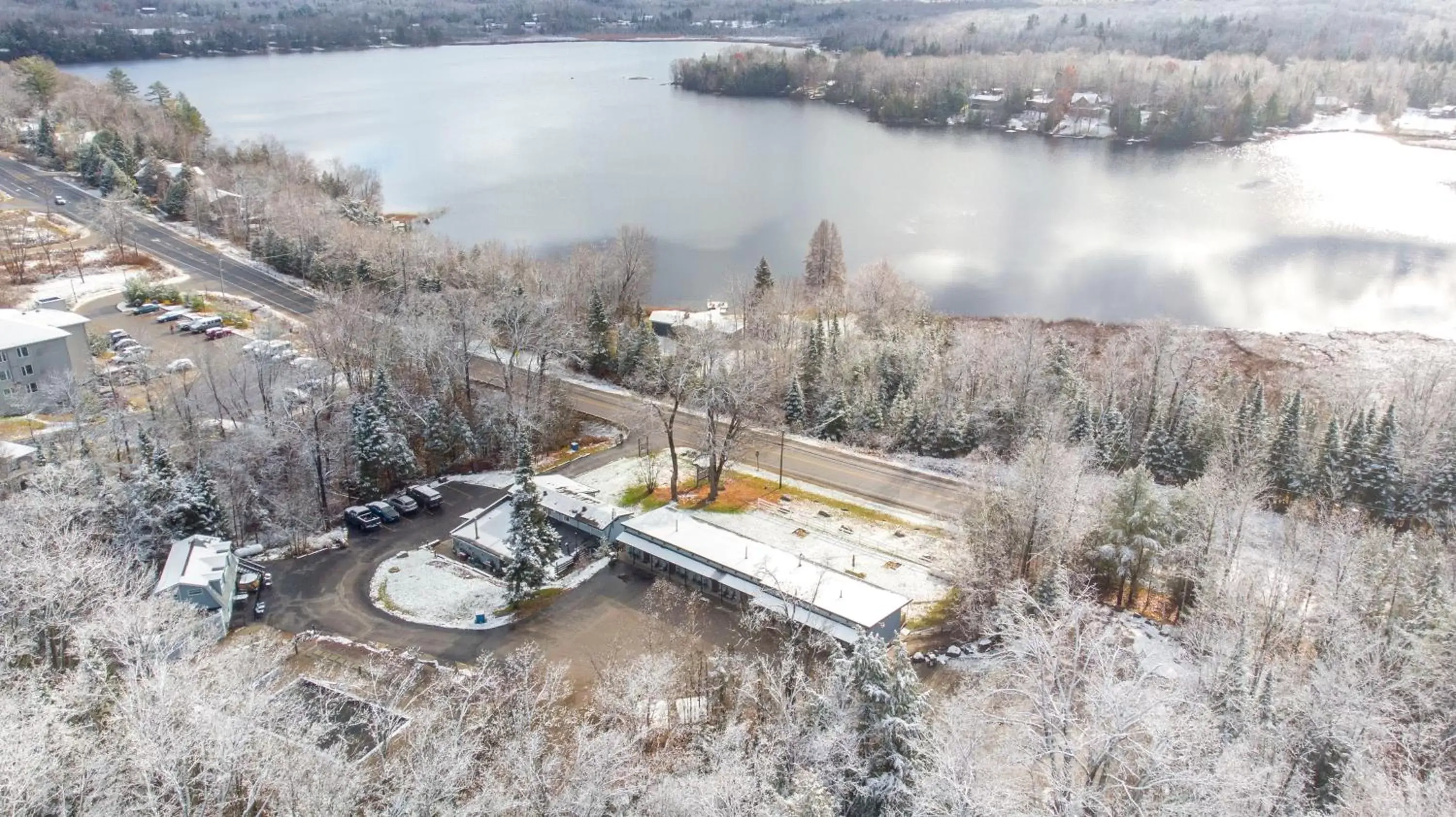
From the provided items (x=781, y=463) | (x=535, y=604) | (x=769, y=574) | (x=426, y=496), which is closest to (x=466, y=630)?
(x=535, y=604)

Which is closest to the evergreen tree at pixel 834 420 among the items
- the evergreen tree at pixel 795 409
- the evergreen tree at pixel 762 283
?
the evergreen tree at pixel 795 409

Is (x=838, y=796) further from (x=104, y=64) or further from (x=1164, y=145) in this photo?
(x=104, y=64)

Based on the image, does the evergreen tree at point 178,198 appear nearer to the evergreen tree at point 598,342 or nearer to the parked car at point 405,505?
the evergreen tree at point 598,342

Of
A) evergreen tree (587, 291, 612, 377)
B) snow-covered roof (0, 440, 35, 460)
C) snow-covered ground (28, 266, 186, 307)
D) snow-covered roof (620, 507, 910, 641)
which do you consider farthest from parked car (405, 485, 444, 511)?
snow-covered ground (28, 266, 186, 307)

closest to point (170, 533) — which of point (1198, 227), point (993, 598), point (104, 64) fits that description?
point (993, 598)

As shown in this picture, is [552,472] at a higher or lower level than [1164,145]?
lower

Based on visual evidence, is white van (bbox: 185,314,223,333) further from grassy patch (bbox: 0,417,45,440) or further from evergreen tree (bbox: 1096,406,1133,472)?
evergreen tree (bbox: 1096,406,1133,472)

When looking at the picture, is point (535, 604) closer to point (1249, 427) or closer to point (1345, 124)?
point (1249, 427)
